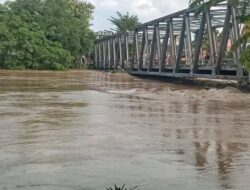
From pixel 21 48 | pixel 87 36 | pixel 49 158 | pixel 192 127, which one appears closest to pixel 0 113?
pixel 192 127

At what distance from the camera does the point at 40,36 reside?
6569 centimetres

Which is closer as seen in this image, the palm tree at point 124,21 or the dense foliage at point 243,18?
the dense foliage at point 243,18

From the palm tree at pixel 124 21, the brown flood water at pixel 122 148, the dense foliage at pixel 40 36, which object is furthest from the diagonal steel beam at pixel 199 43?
the palm tree at pixel 124 21

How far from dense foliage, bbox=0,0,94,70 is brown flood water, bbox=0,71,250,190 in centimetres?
4487

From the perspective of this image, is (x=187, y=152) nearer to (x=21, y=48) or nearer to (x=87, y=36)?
(x=21, y=48)

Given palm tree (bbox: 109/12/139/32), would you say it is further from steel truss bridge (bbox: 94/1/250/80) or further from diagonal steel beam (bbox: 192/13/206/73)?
diagonal steel beam (bbox: 192/13/206/73)

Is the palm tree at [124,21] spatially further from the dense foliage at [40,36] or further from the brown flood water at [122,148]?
the brown flood water at [122,148]

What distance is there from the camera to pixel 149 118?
15.8m

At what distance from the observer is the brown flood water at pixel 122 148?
25.3 ft

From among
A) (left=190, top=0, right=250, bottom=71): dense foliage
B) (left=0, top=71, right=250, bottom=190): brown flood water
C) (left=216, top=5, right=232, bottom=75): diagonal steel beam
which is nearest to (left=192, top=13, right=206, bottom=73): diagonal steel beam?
(left=216, top=5, right=232, bottom=75): diagonal steel beam

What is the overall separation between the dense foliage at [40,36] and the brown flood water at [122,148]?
44.9 metres

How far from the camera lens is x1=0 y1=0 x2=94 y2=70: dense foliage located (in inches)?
2462

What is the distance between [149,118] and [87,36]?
6461 centimetres

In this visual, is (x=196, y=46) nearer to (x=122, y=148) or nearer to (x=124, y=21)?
(x=122, y=148)
